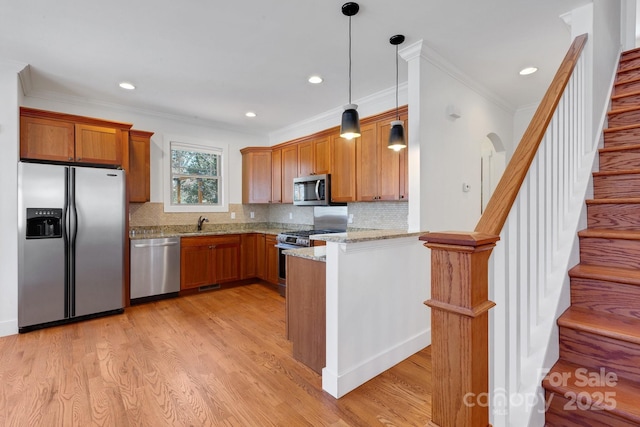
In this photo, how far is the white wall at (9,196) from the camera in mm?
3039

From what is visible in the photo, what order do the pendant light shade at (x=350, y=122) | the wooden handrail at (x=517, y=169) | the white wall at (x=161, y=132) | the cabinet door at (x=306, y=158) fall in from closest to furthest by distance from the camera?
1. the wooden handrail at (x=517, y=169)
2. the pendant light shade at (x=350, y=122)
3. the white wall at (x=161, y=132)
4. the cabinet door at (x=306, y=158)

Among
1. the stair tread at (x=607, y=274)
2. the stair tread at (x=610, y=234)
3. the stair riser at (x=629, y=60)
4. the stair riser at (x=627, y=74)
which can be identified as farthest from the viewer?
the stair riser at (x=629, y=60)

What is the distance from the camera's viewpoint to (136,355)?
261cm

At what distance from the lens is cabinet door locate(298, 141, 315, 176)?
4.45 metres

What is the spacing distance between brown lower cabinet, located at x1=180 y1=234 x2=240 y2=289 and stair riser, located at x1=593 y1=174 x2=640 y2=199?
14.1 feet

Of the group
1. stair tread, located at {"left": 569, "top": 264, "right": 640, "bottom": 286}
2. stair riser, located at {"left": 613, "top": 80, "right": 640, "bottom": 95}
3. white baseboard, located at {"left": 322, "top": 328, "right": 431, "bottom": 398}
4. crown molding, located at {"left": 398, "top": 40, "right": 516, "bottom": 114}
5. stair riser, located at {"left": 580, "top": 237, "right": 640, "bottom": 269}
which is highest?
crown molding, located at {"left": 398, "top": 40, "right": 516, "bottom": 114}

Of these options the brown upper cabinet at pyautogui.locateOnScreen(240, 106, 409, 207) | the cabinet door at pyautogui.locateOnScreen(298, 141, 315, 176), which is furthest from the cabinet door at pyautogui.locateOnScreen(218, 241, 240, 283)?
the cabinet door at pyautogui.locateOnScreen(298, 141, 315, 176)

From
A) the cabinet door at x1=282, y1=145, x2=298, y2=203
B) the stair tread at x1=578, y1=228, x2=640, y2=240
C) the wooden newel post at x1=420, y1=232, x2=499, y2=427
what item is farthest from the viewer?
the cabinet door at x1=282, y1=145, x2=298, y2=203

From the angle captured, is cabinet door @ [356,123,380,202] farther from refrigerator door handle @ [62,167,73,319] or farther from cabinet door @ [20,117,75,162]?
cabinet door @ [20,117,75,162]

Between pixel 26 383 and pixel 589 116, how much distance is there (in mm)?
4310

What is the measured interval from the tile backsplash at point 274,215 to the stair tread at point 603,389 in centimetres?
257

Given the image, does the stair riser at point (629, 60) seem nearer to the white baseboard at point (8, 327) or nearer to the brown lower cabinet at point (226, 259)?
the brown lower cabinet at point (226, 259)

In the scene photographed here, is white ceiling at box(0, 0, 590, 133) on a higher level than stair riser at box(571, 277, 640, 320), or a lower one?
higher

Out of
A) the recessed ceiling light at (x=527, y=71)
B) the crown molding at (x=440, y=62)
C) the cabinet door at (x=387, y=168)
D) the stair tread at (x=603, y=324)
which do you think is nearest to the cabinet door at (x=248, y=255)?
the cabinet door at (x=387, y=168)
